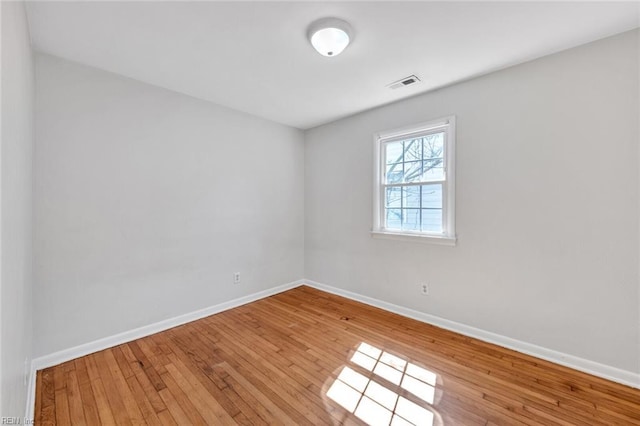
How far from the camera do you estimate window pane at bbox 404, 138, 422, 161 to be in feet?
9.98

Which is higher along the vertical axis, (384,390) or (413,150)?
(413,150)

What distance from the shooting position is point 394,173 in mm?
3271

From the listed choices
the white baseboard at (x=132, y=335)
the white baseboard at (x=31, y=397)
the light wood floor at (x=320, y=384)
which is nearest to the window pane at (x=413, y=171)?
the light wood floor at (x=320, y=384)

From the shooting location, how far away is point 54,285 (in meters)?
Result: 2.15

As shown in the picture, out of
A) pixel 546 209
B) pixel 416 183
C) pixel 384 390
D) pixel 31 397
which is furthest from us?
pixel 416 183

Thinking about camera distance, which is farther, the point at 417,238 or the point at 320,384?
the point at 417,238

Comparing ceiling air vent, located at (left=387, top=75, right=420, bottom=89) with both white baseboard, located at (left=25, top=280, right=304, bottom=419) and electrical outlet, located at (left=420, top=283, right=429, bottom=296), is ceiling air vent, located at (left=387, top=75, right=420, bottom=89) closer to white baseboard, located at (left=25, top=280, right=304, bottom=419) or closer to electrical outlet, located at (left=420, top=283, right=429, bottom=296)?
electrical outlet, located at (left=420, top=283, right=429, bottom=296)

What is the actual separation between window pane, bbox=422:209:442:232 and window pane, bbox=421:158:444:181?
37 centimetres

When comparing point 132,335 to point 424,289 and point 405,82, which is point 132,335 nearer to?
point 424,289

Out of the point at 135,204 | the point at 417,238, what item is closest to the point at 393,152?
the point at 417,238

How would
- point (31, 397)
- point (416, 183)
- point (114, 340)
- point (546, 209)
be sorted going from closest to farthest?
point (31, 397)
point (546, 209)
point (114, 340)
point (416, 183)

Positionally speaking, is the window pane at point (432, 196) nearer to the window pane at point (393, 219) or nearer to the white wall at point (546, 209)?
the white wall at point (546, 209)

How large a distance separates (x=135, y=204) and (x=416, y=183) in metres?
2.98

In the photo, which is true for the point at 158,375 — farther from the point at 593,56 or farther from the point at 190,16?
the point at 593,56
